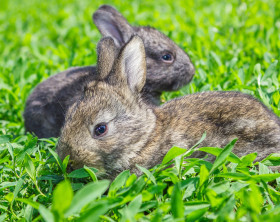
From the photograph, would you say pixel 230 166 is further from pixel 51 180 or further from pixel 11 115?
pixel 11 115

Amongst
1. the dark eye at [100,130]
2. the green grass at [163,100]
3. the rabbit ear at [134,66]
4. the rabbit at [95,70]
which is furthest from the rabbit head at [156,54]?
the dark eye at [100,130]

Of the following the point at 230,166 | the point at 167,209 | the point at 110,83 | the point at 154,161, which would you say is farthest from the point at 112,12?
the point at 167,209

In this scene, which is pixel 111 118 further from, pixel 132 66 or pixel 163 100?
pixel 163 100

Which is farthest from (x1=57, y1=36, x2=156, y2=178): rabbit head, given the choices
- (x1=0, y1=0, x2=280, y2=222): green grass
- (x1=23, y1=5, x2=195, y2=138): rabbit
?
(x1=23, y1=5, x2=195, y2=138): rabbit

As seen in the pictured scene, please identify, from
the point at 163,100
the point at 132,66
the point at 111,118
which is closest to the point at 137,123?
the point at 111,118

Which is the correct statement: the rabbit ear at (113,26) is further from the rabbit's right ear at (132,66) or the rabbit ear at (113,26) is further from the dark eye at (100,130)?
the dark eye at (100,130)
